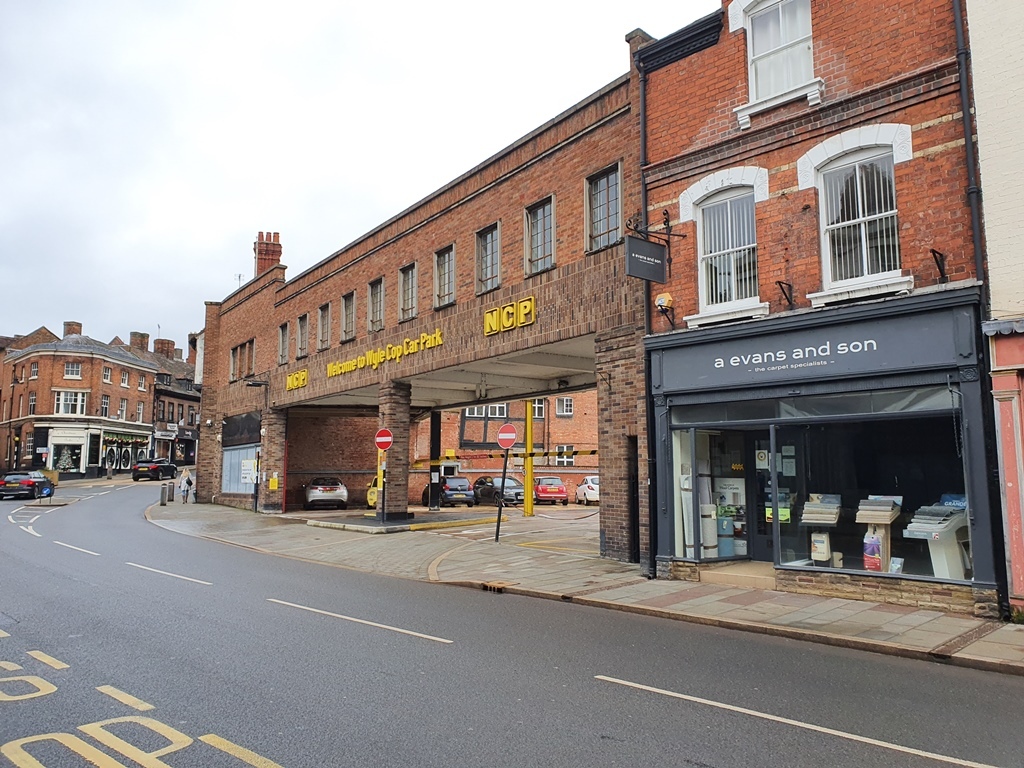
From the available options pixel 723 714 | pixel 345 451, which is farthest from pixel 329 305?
pixel 723 714

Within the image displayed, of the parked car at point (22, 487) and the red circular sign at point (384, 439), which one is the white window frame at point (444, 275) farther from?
the parked car at point (22, 487)

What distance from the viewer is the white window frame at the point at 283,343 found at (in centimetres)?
2902

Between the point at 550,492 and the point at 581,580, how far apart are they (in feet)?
82.6

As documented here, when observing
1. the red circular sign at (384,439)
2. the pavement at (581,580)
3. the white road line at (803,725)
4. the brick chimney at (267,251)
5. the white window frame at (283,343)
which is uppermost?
the brick chimney at (267,251)

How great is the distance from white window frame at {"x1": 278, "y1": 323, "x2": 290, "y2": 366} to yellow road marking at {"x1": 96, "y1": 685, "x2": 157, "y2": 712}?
23.8 meters

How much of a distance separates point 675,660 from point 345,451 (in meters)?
28.2

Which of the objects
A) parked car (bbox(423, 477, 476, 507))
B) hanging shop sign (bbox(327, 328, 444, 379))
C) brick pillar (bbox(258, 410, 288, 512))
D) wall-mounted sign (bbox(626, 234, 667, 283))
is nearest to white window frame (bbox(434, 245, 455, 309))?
hanging shop sign (bbox(327, 328, 444, 379))

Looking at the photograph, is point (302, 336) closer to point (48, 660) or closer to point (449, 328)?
point (449, 328)

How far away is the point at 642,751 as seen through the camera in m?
4.66

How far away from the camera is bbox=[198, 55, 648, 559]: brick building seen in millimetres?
14297

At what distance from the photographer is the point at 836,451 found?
35.6 ft

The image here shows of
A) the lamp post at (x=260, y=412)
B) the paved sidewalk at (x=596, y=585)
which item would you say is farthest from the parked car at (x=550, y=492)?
the lamp post at (x=260, y=412)

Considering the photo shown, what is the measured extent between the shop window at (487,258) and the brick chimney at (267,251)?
59.3 feet

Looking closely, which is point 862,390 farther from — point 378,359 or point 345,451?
point 345,451
